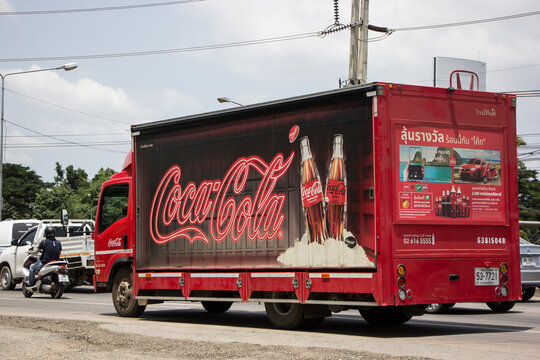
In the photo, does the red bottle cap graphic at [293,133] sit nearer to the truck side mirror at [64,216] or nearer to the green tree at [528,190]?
the truck side mirror at [64,216]

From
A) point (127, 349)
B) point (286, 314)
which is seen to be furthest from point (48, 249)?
point (127, 349)

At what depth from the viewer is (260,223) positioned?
13.1m

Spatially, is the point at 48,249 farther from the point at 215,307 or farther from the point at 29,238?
the point at 215,307

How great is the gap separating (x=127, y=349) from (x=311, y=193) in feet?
12.0

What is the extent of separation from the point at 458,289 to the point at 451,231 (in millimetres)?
812

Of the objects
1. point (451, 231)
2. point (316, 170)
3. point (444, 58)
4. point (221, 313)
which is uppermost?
point (444, 58)

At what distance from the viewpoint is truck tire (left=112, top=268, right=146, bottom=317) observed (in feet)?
51.1

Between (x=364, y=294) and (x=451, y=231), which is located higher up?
(x=451, y=231)

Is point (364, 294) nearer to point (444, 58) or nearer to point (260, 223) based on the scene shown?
point (260, 223)

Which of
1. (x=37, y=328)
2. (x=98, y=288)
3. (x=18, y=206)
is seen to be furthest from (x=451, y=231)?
(x=18, y=206)

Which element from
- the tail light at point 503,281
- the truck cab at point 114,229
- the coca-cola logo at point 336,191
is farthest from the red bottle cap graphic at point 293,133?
the truck cab at point 114,229

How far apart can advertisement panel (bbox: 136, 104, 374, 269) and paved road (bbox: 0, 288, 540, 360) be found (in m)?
1.07

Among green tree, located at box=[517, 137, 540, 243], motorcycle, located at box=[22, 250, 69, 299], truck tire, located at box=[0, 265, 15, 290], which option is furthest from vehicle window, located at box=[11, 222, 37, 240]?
green tree, located at box=[517, 137, 540, 243]

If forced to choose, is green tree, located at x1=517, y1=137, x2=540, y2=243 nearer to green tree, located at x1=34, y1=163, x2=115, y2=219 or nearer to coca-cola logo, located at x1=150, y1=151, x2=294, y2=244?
green tree, located at x1=34, y1=163, x2=115, y2=219
